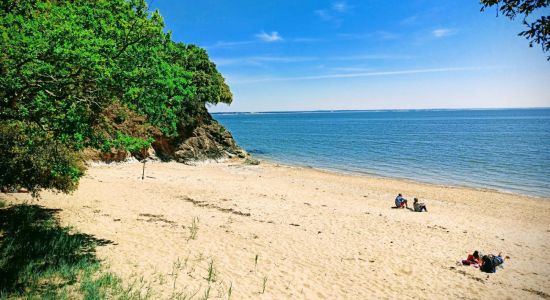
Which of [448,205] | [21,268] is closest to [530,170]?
[448,205]

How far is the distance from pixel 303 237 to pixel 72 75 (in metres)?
11.0

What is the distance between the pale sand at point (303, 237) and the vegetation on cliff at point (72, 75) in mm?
4117

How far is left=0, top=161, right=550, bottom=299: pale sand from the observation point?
34.2 feet

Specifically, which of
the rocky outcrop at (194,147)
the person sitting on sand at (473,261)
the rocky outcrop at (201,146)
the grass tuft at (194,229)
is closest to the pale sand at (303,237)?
the grass tuft at (194,229)

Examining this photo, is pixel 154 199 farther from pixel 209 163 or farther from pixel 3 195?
pixel 209 163

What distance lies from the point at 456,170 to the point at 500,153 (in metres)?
19.1

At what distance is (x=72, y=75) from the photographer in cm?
822

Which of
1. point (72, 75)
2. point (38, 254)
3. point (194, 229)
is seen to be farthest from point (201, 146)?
point (72, 75)

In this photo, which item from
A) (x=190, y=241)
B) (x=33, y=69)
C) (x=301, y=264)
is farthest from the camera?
(x=190, y=241)

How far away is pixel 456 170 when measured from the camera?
4159cm

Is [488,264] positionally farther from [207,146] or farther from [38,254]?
[207,146]

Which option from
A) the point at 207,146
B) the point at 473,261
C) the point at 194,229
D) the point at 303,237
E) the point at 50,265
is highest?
the point at 50,265

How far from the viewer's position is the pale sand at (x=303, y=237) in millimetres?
10438

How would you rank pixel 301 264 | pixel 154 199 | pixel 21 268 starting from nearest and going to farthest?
pixel 21 268
pixel 301 264
pixel 154 199
